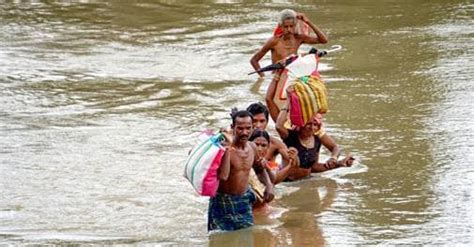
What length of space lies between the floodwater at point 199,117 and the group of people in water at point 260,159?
14cm

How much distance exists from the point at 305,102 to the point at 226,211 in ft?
5.84

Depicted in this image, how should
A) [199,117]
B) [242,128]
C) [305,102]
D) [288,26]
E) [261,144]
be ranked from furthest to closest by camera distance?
[199,117]
[288,26]
[305,102]
[261,144]
[242,128]

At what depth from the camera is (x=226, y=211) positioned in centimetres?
797

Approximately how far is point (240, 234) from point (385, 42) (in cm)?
815

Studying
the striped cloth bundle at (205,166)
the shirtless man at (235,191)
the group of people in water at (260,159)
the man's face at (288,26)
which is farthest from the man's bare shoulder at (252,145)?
the man's face at (288,26)

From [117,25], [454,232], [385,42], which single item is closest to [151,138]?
[454,232]

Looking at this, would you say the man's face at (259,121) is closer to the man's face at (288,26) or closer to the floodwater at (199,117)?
the floodwater at (199,117)

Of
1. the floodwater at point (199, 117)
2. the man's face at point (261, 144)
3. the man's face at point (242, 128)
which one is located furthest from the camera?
the man's face at point (261, 144)

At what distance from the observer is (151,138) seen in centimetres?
1130

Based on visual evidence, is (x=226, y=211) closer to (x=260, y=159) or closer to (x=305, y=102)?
(x=260, y=159)

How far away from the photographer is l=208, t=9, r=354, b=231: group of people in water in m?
7.97

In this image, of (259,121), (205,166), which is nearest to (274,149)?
(259,121)

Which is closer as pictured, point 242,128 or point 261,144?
point 242,128

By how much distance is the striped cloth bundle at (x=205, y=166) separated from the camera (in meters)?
7.63
